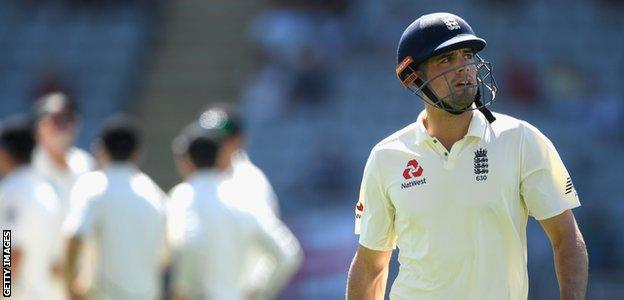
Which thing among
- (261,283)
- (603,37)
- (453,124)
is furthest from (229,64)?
(453,124)

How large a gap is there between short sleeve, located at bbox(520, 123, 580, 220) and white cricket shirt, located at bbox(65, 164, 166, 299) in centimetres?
396

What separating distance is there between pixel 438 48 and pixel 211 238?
373 centimetres

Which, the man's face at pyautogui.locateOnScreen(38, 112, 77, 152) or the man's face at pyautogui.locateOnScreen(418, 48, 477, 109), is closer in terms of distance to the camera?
the man's face at pyautogui.locateOnScreen(418, 48, 477, 109)

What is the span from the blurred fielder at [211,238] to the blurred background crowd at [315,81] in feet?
13.5

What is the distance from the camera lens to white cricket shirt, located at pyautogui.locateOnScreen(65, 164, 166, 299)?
8.13 metres

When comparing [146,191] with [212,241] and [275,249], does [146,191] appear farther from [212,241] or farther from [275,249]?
[275,249]

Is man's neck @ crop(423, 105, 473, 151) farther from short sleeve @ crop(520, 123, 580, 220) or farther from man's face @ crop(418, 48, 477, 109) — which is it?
short sleeve @ crop(520, 123, 580, 220)

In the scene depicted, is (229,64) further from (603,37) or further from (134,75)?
(603,37)

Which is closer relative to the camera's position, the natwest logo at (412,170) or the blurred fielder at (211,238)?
the natwest logo at (412,170)

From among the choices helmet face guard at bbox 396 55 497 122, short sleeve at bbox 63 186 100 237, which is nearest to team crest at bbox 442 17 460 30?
helmet face guard at bbox 396 55 497 122

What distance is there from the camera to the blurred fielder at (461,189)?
468 cm

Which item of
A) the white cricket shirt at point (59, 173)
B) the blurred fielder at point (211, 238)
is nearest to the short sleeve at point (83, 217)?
the blurred fielder at point (211, 238)

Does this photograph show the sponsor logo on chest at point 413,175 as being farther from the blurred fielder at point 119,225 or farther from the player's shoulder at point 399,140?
the blurred fielder at point 119,225

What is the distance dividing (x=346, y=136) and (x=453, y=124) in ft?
33.1
